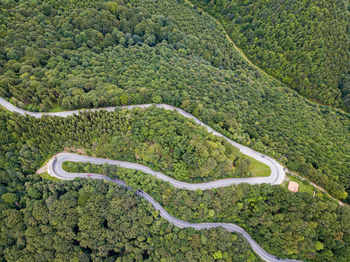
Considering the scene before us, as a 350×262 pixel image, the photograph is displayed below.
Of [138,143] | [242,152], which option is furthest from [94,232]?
[242,152]

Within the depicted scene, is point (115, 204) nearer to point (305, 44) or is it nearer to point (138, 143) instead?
point (138, 143)

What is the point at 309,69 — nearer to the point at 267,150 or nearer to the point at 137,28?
the point at 267,150

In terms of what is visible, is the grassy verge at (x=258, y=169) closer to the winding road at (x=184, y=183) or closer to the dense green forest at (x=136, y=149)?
the dense green forest at (x=136, y=149)

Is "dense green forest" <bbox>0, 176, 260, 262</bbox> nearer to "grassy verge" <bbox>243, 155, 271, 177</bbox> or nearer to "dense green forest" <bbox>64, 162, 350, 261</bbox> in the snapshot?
"dense green forest" <bbox>64, 162, 350, 261</bbox>

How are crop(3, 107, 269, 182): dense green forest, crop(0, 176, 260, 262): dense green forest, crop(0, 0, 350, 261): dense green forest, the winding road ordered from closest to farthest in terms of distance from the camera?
crop(0, 176, 260, 262): dense green forest
crop(0, 0, 350, 261): dense green forest
crop(3, 107, 269, 182): dense green forest
the winding road

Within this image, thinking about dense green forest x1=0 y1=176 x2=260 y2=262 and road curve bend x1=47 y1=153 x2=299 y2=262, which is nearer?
dense green forest x1=0 y1=176 x2=260 y2=262

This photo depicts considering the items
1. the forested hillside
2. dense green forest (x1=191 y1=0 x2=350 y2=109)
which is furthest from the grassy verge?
dense green forest (x1=191 y1=0 x2=350 y2=109)
